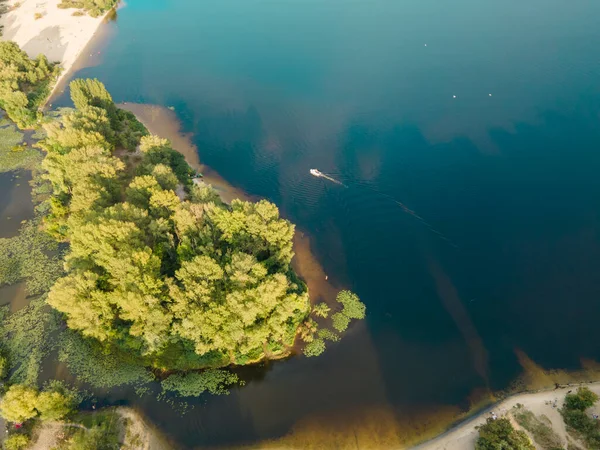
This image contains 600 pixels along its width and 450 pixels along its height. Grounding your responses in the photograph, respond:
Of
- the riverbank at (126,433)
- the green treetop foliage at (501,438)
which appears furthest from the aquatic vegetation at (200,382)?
the green treetop foliage at (501,438)

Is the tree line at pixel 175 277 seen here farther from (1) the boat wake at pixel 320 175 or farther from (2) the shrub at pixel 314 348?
(1) the boat wake at pixel 320 175

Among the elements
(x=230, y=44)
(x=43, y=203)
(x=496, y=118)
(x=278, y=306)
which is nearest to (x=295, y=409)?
(x=278, y=306)

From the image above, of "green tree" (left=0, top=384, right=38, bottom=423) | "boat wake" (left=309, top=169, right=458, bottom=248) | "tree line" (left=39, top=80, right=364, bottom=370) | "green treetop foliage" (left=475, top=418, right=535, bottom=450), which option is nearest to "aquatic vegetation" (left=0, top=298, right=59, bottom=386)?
"tree line" (left=39, top=80, right=364, bottom=370)

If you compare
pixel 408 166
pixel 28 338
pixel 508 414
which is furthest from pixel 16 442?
pixel 408 166

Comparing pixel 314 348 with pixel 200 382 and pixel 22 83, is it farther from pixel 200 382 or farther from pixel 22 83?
pixel 22 83

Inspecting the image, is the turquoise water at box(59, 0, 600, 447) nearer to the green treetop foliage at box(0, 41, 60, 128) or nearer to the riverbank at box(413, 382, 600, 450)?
the riverbank at box(413, 382, 600, 450)
